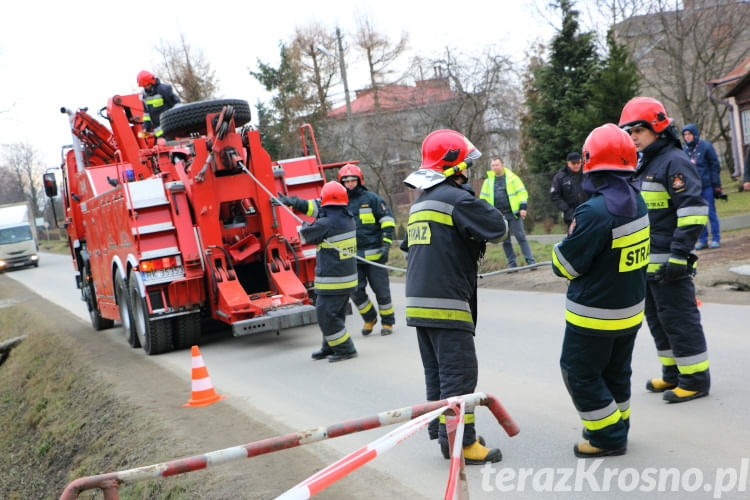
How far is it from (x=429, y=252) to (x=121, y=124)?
8285 mm

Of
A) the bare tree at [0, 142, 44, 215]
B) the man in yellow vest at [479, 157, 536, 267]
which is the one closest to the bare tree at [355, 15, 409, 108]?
the man in yellow vest at [479, 157, 536, 267]

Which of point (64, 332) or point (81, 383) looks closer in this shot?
point (81, 383)

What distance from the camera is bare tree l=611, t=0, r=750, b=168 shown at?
90.2 feet

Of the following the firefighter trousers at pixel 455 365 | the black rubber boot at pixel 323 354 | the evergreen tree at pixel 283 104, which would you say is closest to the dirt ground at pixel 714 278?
the black rubber boot at pixel 323 354

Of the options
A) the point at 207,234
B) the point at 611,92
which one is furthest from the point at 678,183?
the point at 611,92

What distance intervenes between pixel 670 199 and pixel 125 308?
26.4ft

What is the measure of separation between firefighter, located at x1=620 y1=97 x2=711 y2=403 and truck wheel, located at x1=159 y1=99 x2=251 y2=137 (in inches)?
221

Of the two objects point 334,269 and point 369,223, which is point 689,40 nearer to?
point 369,223

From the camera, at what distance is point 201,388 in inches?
271

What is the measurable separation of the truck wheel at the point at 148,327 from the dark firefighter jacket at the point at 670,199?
6325mm

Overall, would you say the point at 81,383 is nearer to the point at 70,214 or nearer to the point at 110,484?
the point at 70,214

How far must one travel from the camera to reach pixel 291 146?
3594 cm

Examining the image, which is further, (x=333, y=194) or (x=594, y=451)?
(x=333, y=194)

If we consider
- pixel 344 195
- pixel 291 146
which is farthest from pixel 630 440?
pixel 291 146
